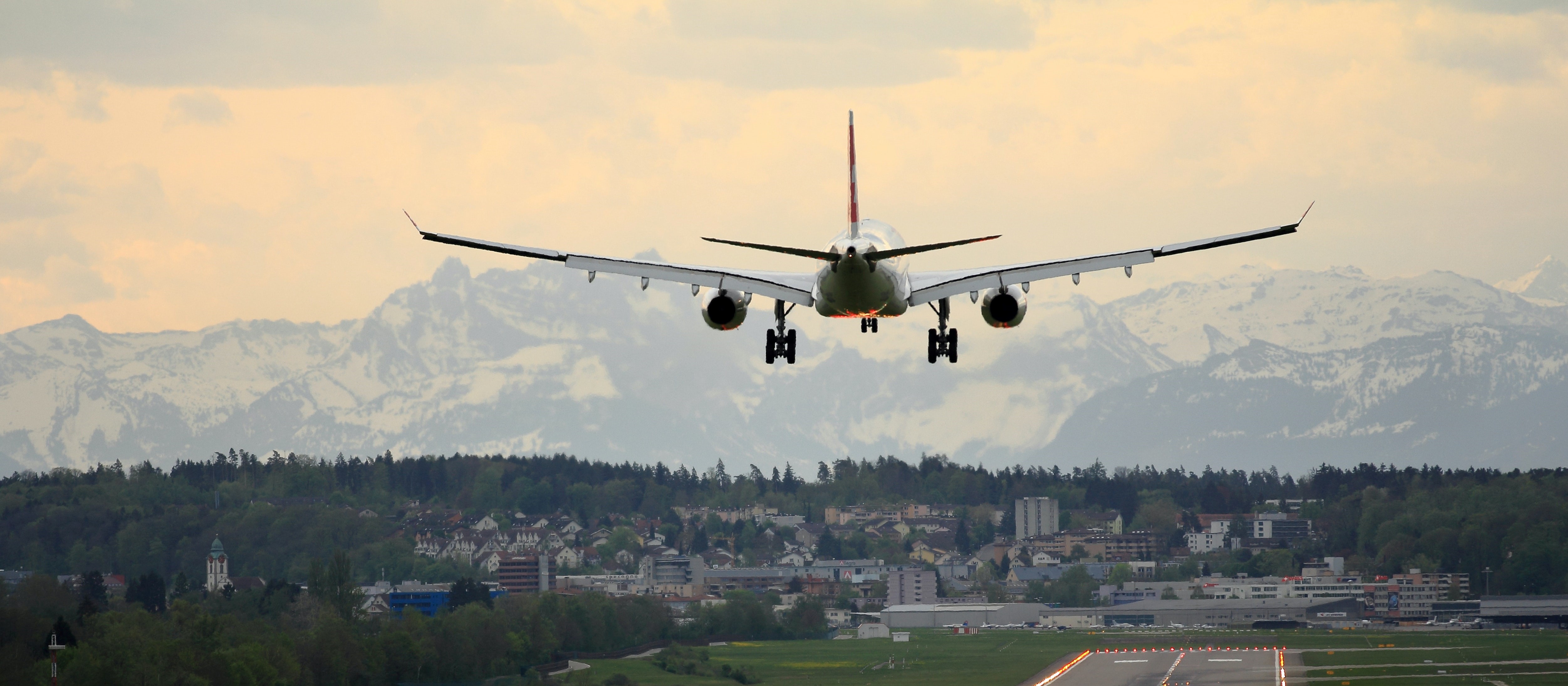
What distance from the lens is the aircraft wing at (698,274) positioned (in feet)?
231

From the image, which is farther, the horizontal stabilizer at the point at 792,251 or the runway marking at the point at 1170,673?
the runway marking at the point at 1170,673

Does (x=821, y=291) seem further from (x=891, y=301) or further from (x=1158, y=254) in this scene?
(x=1158, y=254)

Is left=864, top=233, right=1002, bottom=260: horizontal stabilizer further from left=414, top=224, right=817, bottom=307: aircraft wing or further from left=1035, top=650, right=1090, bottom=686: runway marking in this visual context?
left=1035, top=650, right=1090, bottom=686: runway marking

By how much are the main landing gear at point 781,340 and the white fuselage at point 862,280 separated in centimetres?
480

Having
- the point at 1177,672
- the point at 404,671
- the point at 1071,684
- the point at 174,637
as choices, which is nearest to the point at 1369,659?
the point at 1177,672

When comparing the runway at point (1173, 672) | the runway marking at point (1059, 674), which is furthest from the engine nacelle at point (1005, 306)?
the runway marking at point (1059, 674)

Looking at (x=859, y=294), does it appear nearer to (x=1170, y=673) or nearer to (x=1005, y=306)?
(x=1005, y=306)

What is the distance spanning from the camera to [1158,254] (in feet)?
229

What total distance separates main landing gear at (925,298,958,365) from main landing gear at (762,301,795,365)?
5.55 meters

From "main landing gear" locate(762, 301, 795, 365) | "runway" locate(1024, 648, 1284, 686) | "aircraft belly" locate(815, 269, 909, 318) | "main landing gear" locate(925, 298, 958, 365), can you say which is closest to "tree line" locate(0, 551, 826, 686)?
"runway" locate(1024, 648, 1284, 686)

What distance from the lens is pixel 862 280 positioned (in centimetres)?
6762

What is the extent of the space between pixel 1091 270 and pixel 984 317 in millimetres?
4962

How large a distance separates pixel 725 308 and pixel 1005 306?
1088 cm

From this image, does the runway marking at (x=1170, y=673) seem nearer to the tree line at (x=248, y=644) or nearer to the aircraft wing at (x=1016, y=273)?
the tree line at (x=248, y=644)
